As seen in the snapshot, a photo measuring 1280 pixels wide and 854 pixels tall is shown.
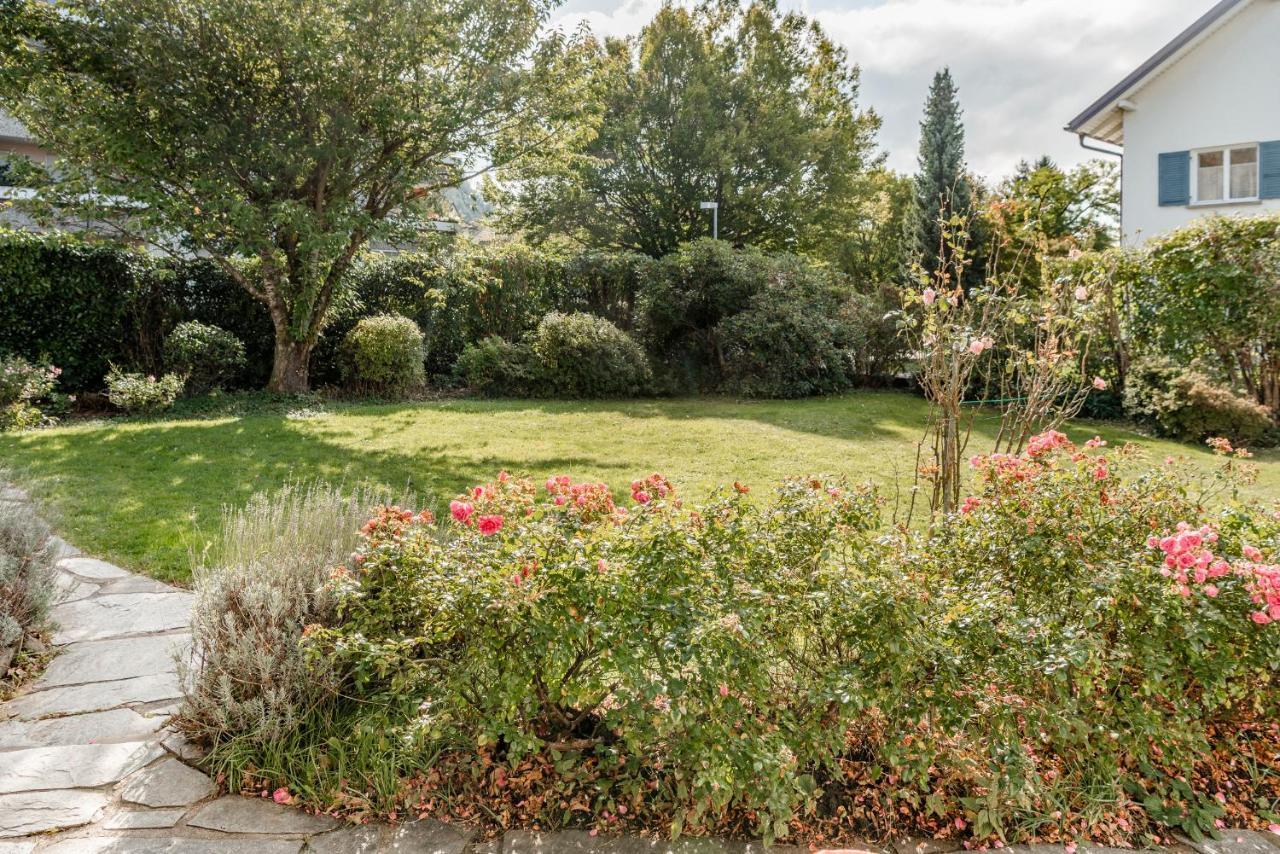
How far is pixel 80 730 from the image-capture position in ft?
8.07

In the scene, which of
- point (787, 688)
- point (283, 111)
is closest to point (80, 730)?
point (787, 688)

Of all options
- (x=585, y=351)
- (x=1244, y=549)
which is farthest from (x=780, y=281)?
(x=1244, y=549)

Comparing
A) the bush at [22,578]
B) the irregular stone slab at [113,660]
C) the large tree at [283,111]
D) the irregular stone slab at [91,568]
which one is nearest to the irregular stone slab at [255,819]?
the irregular stone slab at [113,660]

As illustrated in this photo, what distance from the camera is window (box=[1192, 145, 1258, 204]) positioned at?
12.5m

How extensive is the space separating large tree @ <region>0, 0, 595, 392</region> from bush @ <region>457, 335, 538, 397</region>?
2.34 metres

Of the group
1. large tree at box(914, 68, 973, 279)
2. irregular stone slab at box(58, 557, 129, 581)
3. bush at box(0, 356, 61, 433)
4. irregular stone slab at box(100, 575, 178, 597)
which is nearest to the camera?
irregular stone slab at box(100, 575, 178, 597)

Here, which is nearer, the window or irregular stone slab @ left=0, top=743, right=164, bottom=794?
irregular stone slab @ left=0, top=743, right=164, bottom=794

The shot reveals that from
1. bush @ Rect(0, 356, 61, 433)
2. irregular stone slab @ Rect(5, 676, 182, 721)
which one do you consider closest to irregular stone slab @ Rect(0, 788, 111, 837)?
irregular stone slab @ Rect(5, 676, 182, 721)

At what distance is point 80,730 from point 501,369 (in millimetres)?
9130

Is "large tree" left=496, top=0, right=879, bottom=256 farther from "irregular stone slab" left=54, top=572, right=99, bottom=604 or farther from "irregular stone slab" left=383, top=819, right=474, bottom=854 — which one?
"irregular stone slab" left=383, top=819, right=474, bottom=854

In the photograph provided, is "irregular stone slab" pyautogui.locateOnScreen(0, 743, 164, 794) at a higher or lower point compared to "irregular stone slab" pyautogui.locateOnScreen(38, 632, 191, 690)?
lower

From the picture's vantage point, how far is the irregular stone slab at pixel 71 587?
3418 mm

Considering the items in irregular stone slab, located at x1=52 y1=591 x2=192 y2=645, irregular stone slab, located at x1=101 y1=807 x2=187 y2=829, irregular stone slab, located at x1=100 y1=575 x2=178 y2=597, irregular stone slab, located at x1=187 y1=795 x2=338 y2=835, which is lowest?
irregular stone slab, located at x1=187 y1=795 x2=338 y2=835

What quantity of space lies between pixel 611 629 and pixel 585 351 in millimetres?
→ 9422
